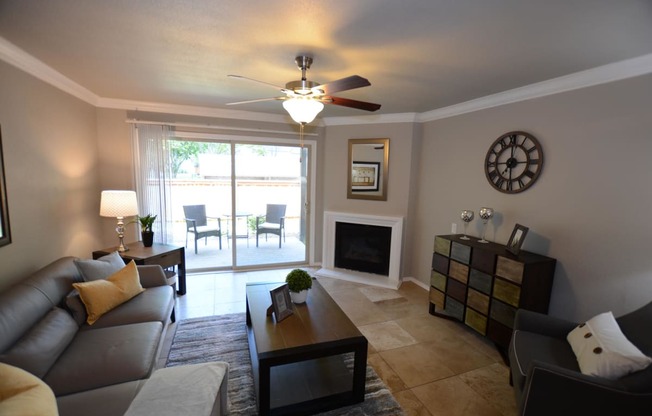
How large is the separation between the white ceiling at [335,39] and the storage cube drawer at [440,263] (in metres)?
1.82

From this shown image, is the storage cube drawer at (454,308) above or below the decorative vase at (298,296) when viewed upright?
below

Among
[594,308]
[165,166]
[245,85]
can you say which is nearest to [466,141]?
[594,308]

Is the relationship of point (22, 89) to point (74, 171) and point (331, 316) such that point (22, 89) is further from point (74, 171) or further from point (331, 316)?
point (331, 316)

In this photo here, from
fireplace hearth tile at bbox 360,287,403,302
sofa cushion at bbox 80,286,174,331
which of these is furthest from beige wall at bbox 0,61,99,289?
fireplace hearth tile at bbox 360,287,403,302

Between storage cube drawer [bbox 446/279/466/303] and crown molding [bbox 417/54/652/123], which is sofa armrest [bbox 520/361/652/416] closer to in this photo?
storage cube drawer [bbox 446/279/466/303]

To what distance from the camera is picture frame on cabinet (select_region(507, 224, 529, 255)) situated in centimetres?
261

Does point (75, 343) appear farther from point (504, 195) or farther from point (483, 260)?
point (504, 195)

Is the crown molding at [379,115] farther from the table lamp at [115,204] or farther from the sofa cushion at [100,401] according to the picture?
the sofa cushion at [100,401]

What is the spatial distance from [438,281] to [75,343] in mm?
3272

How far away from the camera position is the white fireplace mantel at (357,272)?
13.8 ft

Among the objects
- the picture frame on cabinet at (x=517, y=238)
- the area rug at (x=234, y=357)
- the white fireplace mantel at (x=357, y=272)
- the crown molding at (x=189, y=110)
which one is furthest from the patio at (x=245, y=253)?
the picture frame on cabinet at (x=517, y=238)

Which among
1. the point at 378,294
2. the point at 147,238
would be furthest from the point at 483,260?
the point at 147,238

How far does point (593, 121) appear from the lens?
2363 mm

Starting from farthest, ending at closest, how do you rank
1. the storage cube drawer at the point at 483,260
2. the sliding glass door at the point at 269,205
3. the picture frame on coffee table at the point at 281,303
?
the sliding glass door at the point at 269,205
the storage cube drawer at the point at 483,260
the picture frame on coffee table at the point at 281,303
